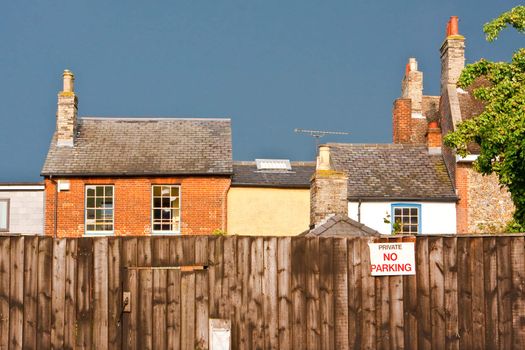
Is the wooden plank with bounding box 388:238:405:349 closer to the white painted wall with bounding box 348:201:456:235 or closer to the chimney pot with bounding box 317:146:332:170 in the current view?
the chimney pot with bounding box 317:146:332:170

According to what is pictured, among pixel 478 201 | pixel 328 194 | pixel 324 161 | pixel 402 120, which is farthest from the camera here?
pixel 402 120

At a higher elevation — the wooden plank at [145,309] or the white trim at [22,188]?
the white trim at [22,188]

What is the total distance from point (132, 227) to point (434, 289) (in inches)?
780

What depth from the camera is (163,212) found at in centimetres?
3025

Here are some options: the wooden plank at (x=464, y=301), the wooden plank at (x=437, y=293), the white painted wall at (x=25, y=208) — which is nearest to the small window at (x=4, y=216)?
the white painted wall at (x=25, y=208)

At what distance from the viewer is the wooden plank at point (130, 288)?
1160cm

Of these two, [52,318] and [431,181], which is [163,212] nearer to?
[431,181]

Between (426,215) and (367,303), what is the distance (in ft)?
60.6

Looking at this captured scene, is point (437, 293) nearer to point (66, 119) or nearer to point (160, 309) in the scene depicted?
point (160, 309)

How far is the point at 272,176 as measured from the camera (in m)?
31.8

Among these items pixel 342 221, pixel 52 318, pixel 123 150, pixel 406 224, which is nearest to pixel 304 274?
pixel 52 318

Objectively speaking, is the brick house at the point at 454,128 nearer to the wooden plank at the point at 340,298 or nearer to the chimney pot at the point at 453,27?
the chimney pot at the point at 453,27

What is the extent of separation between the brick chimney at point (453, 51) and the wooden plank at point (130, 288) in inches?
885

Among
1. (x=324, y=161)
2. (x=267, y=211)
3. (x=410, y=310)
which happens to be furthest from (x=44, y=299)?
(x=267, y=211)
